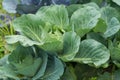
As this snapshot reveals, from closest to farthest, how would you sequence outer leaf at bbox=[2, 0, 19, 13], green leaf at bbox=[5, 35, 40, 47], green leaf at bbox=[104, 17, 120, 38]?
green leaf at bbox=[5, 35, 40, 47], green leaf at bbox=[104, 17, 120, 38], outer leaf at bbox=[2, 0, 19, 13]

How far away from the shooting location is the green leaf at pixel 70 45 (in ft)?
3.93

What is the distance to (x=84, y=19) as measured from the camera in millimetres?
1311

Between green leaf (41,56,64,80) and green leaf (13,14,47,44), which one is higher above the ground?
green leaf (13,14,47,44)

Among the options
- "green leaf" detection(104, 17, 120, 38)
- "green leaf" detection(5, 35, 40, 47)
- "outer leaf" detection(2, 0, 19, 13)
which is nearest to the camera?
"green leaf" detection(5, 35, 40, 47)

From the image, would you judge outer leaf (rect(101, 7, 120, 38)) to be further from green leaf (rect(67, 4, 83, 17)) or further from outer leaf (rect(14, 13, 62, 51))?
outer leaf (rect(14, 13, 62, 51))

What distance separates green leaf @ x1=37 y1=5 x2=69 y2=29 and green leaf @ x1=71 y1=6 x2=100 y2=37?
1.6 inches

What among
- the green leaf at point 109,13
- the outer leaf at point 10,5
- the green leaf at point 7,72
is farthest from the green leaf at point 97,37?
the outer leaf at point 10,5

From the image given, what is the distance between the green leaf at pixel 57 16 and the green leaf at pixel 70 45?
0.30 feet

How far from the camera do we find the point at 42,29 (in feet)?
4.18

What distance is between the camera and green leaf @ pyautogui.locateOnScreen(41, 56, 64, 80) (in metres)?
1.20

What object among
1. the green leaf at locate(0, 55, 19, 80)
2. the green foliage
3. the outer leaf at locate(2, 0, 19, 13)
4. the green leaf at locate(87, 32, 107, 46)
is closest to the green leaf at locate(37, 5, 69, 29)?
the green foliage

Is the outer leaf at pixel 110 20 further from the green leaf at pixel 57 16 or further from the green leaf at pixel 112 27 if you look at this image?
the green leaf at pixel 57 16

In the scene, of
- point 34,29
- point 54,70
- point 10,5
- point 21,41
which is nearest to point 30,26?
point 34,29

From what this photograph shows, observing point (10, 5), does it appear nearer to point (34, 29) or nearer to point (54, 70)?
point (34, 29)
